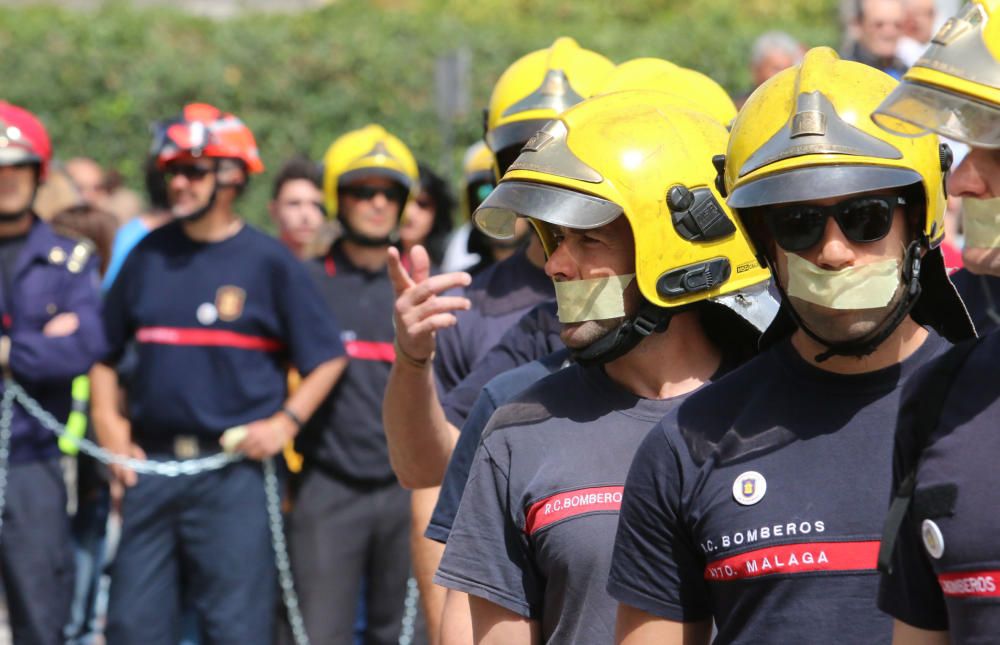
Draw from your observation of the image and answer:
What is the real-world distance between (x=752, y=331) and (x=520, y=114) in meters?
1.58

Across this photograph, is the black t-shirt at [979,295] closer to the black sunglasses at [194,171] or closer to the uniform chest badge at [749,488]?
the uniform chest badge at [749,488]

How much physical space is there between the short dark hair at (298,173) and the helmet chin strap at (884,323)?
22.5 ft

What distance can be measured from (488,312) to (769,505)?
2.16 meters

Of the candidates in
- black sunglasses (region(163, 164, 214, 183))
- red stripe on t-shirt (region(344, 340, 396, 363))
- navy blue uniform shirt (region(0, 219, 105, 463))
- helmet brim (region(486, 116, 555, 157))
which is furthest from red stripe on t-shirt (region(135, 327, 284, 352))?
helmet brim (region(486, 116, 555, 157))

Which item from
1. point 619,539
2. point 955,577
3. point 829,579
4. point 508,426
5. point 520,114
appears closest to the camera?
point 955,577

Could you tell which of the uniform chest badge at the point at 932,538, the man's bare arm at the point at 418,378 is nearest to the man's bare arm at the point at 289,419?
the man's bare arm at the point at 418,378

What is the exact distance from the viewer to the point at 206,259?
23.0 ft

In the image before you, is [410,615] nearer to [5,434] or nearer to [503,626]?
[5,434]

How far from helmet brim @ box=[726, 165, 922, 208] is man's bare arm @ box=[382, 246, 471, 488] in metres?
1.14

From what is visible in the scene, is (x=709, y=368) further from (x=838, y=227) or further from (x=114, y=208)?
(x=114, y=208)

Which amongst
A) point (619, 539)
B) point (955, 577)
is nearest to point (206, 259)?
point (619, 539)

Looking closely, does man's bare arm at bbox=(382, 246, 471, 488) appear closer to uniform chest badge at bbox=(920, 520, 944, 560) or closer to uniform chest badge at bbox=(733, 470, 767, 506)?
uniform chest badge at bbox=(733, 470, 767, 506)

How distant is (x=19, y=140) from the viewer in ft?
24.4

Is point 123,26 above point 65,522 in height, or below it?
above
